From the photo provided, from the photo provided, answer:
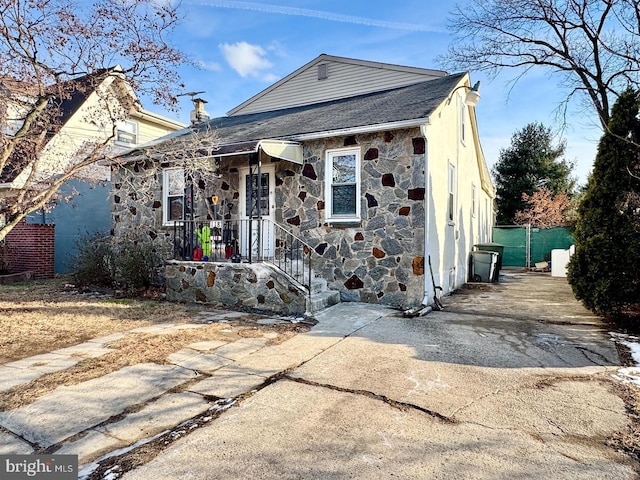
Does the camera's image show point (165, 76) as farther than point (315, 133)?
No

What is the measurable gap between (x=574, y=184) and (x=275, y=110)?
23.1 meters

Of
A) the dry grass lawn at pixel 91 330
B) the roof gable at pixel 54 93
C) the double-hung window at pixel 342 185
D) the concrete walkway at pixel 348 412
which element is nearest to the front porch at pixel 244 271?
the dry grass lawn at pixel 91 330

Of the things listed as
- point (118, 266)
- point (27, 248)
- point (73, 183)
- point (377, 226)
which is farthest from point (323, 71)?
point (27, 248)

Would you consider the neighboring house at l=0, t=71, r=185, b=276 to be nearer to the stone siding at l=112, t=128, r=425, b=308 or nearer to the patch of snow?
the stone siding at l=112, t=128, r=425, b=308

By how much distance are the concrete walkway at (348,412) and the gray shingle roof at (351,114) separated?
433cm

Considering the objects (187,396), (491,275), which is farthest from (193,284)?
(491,275)

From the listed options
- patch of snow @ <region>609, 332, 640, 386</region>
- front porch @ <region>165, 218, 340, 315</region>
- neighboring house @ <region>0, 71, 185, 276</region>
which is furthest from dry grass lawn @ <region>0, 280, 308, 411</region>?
patch of snow @ <region>609, 332, 640, 386</region>

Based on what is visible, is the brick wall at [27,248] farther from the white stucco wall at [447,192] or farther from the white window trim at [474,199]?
the white window trim at [474,199]

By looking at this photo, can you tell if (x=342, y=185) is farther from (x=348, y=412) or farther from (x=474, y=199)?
(x=474, y=199)

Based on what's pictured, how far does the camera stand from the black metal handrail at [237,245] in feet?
26.7

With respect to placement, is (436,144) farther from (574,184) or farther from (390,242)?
(574,184)

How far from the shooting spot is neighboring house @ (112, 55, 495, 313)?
712cm

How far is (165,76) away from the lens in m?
6.44

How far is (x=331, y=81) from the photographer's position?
12.3 meters
